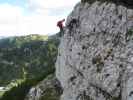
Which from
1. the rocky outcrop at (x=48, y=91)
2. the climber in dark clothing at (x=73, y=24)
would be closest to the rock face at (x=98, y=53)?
the climber in dark clothing at (x=73, y=24)

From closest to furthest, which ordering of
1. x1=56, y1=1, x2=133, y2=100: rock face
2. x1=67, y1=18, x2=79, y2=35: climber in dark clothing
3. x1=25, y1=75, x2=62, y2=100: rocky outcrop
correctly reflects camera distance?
x1=56, y1=1, x2=133, y2=100: rock face, x1=67, y1=18, x2=79, y2=35: climber in dark clothing, x1=25, y1=75, x2=62, y2=100: rocky outcrop

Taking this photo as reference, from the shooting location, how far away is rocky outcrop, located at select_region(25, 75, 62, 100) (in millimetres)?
38781

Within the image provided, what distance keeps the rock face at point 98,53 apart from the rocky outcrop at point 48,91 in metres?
3.16

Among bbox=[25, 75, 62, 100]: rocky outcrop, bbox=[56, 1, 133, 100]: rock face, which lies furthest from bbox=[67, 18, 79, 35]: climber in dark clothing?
bbox=[25, 75, 62, 100]: rocky outcrop

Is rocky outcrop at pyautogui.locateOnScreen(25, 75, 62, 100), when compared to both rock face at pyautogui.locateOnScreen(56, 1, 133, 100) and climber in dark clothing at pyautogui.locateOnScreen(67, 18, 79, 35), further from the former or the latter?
climber in dark clothing at pyautogui.locateOnScreen(67, 18, 79, 35)

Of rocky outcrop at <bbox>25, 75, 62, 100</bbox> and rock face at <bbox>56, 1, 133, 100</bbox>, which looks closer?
rock face at <bbox>56, 1, 133, 100</bbox>

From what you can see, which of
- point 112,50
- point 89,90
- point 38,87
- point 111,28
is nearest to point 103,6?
point 111,28

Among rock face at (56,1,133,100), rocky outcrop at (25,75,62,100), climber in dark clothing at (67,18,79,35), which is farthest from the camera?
rocky outcrop at (25,75,62,100)

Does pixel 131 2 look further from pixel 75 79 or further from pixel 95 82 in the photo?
pixel 75 79

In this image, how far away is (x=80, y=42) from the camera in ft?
104

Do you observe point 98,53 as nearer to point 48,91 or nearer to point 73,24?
point 73,24

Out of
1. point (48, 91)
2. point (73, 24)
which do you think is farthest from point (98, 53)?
point (48, 91)

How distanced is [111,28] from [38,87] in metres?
17.1

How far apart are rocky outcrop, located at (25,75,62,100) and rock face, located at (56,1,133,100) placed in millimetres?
3156
